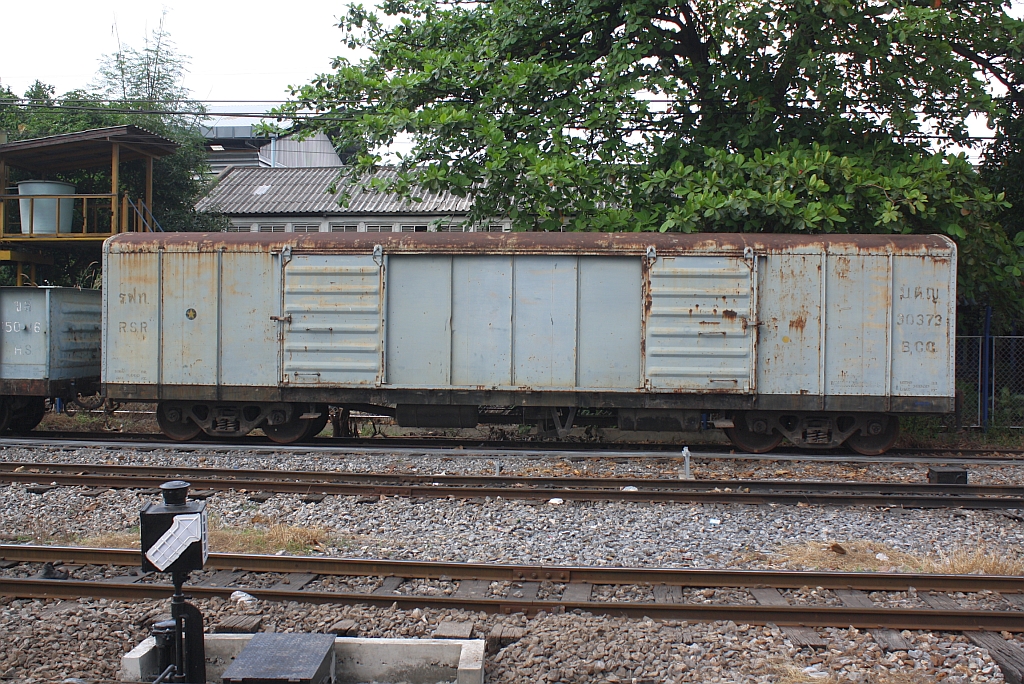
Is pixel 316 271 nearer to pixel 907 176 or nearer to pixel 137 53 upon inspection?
pixel 907 176

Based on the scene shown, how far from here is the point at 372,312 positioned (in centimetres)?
1064

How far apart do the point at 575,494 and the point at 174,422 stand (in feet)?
21.4

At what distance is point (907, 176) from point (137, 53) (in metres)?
24.3

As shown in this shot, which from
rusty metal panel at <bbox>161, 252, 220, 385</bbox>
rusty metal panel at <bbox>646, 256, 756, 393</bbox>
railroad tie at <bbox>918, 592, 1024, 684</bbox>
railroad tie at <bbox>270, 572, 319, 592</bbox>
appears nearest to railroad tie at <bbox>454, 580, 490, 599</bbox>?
railroad tie at <bbox>270, 572, 319, 592</bbox>

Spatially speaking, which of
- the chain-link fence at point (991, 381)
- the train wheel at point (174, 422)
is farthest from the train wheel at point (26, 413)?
the chain-link fence at point (991, 381)

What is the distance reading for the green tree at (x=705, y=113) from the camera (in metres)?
11.3

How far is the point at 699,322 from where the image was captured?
10328 mm

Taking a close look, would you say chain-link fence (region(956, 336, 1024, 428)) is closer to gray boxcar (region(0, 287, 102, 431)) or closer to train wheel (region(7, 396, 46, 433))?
gray boxcar (region(0, 287, 102, 431))

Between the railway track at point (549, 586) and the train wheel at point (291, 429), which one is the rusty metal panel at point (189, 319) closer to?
the train wheel at point (291, 429)

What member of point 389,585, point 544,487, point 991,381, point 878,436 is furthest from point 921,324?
point 389,585

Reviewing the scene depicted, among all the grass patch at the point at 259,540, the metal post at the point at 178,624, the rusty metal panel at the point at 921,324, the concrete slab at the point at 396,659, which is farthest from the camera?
the rusty metal panel at the point at 921,324

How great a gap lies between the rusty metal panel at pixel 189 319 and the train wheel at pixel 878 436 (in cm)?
907

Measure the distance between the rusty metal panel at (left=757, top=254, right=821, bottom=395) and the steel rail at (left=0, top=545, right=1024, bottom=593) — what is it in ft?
15.3

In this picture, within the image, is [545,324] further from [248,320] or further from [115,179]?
[115,179]
